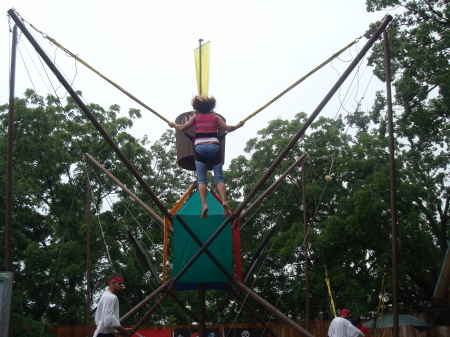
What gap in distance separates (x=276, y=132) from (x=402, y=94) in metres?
7.46

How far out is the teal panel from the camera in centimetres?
778

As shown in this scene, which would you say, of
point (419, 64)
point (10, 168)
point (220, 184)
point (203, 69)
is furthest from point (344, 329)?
point (419, 64)

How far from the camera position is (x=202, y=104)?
6906 mm

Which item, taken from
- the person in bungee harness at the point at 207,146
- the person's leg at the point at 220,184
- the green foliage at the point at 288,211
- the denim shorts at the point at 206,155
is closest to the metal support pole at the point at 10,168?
the person in bungee harness at the point at 207,146

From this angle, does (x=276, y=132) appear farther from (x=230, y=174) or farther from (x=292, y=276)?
(x=292, y=276)

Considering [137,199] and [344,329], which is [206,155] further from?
[344,329]

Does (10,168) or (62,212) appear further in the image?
(62,212)

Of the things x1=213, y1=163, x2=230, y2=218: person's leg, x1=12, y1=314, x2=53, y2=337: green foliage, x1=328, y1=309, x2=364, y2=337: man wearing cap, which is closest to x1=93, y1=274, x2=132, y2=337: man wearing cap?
x1=213, y1=163, x2=230, y2=218: person's leg

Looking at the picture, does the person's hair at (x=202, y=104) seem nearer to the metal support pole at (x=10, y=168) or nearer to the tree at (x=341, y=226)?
the metal support pole at (x=10, y=168)

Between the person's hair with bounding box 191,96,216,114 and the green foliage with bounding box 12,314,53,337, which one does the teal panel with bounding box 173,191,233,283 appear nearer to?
the person's hair with bounding box 191,96,216,114

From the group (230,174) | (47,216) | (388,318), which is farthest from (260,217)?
(47,216)

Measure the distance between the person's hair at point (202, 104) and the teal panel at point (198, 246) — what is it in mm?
1632

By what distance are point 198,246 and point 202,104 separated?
207 cm

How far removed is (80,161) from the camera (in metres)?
22.2
